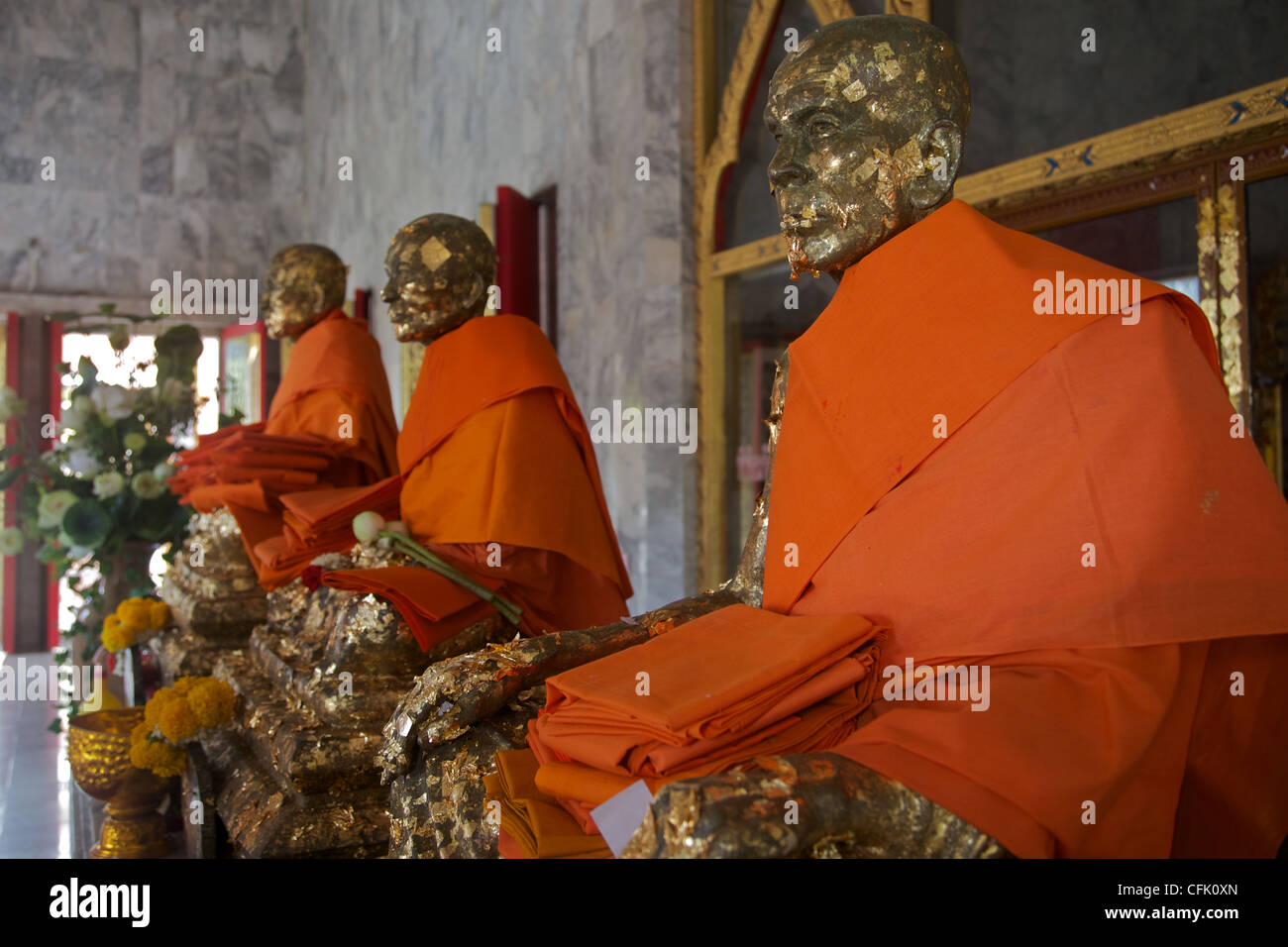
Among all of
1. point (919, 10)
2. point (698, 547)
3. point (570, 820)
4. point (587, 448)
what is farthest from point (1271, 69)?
point (698, 547)

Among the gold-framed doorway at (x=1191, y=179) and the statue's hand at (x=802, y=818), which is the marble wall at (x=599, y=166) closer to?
the gold-framed doorway at (x=1191, y=179)

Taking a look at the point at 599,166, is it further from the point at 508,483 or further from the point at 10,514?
the point at 10,514

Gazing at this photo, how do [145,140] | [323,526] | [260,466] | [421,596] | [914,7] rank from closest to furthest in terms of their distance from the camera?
1. [421,596]
2. [323,526]
3. [914,7]
4. [260,466]
5. [145,140]

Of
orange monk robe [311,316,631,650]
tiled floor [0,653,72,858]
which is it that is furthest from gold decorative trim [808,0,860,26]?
tiled floor [0,653,72,858]

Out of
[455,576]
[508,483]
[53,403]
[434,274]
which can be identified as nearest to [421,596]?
[455,576]

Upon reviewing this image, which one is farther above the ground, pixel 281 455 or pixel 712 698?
pixel 281 455

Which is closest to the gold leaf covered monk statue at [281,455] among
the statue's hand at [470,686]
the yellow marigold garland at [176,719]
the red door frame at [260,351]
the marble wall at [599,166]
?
the yellow marigold garland at [176,719]

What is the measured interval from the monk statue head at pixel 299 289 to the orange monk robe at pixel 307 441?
9cm

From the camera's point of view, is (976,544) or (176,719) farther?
(176,719)

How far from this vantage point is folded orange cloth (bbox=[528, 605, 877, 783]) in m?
1.24

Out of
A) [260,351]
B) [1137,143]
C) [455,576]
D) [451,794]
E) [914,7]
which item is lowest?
[451,794]

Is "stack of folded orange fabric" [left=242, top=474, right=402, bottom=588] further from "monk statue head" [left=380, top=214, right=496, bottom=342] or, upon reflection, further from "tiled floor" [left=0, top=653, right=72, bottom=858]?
"tiled floor" [left=0, top=653, right=72, bottom=858]

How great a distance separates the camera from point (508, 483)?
8.95 feet

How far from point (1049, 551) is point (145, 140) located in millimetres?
Result: 10375
